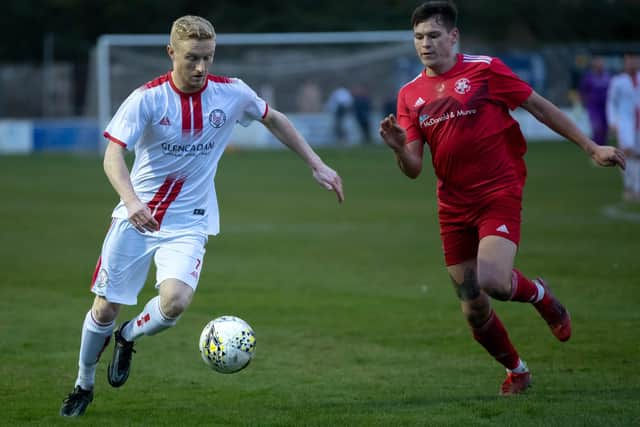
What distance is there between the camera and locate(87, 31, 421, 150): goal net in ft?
113

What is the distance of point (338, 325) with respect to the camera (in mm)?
9711

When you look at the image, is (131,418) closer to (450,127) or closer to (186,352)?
(186,352)

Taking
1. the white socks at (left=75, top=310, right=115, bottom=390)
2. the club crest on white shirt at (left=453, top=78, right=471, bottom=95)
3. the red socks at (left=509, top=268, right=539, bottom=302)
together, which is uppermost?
the club crest on white shirt at (left=453, top=78, right=471, bottom=95)

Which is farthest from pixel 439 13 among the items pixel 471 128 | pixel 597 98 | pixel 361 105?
pixel 361 105

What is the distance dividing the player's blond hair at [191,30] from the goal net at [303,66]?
27881 millimetres

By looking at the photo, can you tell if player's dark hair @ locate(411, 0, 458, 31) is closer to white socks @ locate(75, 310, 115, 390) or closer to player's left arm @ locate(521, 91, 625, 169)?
player's left arm @ locate(521, 91, 625, 169)

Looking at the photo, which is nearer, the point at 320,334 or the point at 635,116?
the point at 320,334

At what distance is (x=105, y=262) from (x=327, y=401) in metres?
1.63

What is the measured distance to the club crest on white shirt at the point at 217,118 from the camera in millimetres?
6695

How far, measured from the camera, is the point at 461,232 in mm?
7207

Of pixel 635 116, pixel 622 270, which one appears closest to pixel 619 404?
pixel 622 270

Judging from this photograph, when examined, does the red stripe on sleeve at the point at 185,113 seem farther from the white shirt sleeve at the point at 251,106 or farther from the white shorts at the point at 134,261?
the white shorts at the point at 134,261

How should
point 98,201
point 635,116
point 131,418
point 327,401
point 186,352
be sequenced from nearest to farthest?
point 131,418, point 327,401, point 186,352, point 635,116, point 98,201

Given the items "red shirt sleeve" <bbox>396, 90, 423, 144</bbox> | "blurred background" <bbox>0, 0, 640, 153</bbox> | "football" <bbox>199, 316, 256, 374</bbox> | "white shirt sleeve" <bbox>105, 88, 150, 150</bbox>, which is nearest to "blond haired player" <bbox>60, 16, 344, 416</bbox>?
"white shirt sleeve" <bbox>105, 88, 150, 150</bbox>
